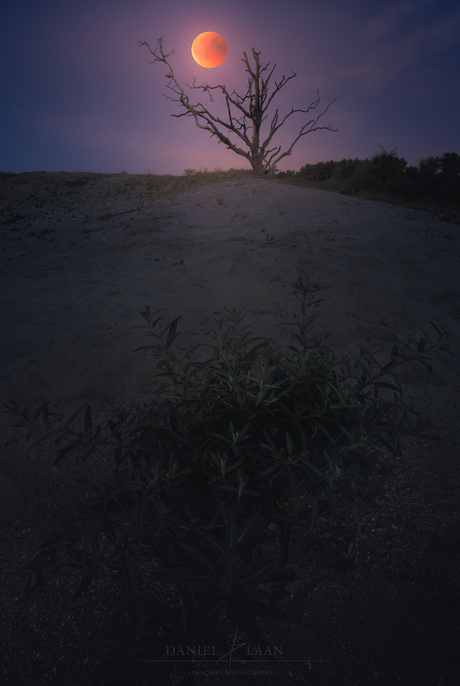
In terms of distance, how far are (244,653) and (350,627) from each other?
0.45 m

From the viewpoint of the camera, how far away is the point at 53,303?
187 inches

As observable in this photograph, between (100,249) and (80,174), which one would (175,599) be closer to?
(100,249)

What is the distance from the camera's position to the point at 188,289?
472 cm

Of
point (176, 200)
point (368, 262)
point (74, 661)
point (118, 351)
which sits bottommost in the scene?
point (74, 661)

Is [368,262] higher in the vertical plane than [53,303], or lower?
higher

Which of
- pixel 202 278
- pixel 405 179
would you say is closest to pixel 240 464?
pixel 202 278

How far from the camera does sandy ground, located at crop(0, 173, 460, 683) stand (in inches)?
96.5

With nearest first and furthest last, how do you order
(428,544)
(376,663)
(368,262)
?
1. (376,663)
2. (428,544)
3. (368,262)

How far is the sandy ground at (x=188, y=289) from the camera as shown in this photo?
2452 mm

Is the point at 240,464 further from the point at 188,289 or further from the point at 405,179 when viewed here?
the point at 405,179

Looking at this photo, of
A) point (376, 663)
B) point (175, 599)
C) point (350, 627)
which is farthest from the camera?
point (175, 599)

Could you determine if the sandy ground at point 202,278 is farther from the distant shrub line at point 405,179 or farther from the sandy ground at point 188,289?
the distant shrub line at point 405,179

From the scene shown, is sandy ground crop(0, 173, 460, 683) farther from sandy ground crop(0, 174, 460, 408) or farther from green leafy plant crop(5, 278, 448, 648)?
green leafy plant crop(5, 278, 448, 648)

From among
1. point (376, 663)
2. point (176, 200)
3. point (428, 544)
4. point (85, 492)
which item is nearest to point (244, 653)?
point (376, 663)
